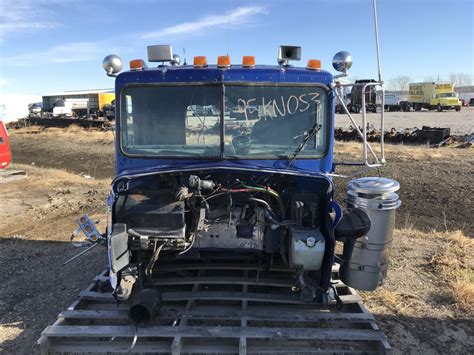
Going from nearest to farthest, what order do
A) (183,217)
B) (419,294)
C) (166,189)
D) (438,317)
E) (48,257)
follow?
(183,217)
(166,189)
(438,317)
(419,294)
(48,257)

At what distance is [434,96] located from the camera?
51312 millimetres

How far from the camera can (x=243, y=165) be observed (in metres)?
3.79

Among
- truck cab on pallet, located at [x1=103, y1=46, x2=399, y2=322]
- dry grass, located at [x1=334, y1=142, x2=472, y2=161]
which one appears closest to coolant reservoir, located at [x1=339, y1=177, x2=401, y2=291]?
truck cab on pallet, located at [x1=103, y1=46, x2=399, y2=322]

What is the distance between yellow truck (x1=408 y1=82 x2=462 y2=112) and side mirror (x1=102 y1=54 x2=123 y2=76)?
173 feet

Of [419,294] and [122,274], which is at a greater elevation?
[122,274]

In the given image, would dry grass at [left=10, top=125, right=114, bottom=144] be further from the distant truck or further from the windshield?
the distant truck

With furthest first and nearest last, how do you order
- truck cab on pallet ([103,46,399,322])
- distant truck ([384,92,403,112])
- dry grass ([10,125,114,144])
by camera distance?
1. distant truck ([384,92,403,112])
2. dry grass ([10,125,114,144])
3. truck cab on pallet ([103,46,399,322])

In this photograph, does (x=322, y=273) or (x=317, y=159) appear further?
(x=317, y=159)

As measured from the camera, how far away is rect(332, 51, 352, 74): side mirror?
4261mm

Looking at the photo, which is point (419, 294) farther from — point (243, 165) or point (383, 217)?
point (243, 165)

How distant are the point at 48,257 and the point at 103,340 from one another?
2.83 metres

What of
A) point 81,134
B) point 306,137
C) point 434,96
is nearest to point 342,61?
point 306,137

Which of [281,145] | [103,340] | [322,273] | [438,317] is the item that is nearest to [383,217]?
[322,273]

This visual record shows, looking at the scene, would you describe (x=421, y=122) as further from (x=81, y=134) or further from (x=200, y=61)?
(x=200, y=61)
